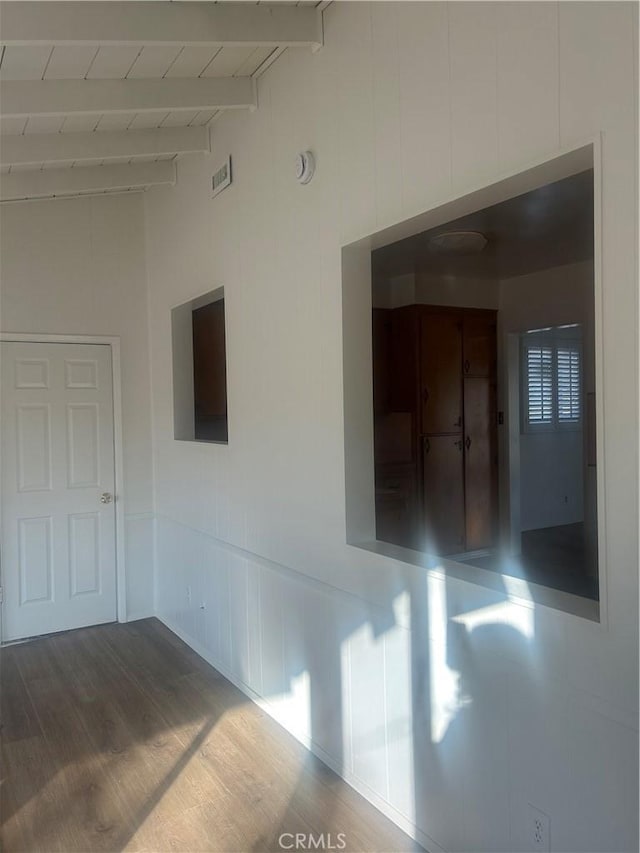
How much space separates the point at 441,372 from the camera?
5.34m

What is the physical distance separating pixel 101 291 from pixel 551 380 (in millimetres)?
5248

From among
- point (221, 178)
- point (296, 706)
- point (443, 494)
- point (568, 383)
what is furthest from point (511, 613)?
point (568, 383)

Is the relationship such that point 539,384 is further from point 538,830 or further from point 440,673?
point 538,830

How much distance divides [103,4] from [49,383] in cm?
275

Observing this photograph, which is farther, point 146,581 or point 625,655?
point 146,581

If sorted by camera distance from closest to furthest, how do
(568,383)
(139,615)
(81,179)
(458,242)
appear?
(458,242)
(81,179)
(139,615)
(568,383)

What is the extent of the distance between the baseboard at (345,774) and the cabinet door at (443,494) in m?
2.05

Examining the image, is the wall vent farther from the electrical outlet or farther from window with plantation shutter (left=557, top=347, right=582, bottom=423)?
window with plantation shutter (left=557, top=347, right=582, bottom=423)

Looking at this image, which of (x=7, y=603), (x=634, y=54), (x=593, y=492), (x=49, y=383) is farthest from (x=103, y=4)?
(x=593, y=492)

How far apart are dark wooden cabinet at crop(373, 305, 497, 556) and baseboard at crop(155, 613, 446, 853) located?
6.02 feet

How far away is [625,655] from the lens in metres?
1.53

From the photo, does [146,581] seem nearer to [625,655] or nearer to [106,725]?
[106,725]


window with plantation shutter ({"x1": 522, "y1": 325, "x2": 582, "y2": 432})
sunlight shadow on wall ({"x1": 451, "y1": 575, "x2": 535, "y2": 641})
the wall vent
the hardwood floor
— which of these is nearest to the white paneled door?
the hardwood floor

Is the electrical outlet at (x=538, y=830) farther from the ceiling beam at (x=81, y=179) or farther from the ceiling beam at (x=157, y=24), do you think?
the ceiling beam at (x=81, y=179)
